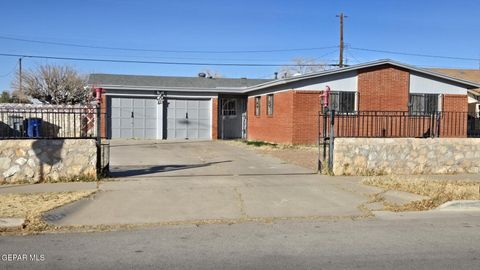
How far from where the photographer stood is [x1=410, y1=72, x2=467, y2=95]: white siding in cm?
2330

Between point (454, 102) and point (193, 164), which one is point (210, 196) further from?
point (454, 102)

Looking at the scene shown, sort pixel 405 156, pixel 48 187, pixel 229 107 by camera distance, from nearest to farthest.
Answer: pixel 48 187
pixel 405 156
pixel 229 107

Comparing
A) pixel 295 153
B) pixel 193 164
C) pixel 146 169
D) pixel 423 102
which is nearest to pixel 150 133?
pixel 295 153

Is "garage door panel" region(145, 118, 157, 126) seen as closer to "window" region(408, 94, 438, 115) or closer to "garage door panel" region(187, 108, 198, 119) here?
"garage door panel" region(187, 108, 198, 119)

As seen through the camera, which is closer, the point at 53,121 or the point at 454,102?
the point at 53,121

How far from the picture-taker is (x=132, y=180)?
1164 centimetres

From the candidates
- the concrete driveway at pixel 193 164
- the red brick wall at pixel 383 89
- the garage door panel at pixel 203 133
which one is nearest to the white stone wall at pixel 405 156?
the concrete driveway at pixel 193 164

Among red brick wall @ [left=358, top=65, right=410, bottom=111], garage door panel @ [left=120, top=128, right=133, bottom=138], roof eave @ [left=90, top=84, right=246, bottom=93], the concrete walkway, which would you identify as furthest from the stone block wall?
garage door panel @ [left=120, top=128, right=133, bottom=138]

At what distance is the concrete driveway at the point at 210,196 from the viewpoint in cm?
820

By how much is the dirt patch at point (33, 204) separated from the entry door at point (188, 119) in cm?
1844

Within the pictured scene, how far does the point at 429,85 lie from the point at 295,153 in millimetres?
9171

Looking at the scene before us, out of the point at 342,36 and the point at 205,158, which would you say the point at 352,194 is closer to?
the point at 205,158

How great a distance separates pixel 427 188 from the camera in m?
10.6

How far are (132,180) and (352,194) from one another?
16.8 ft
